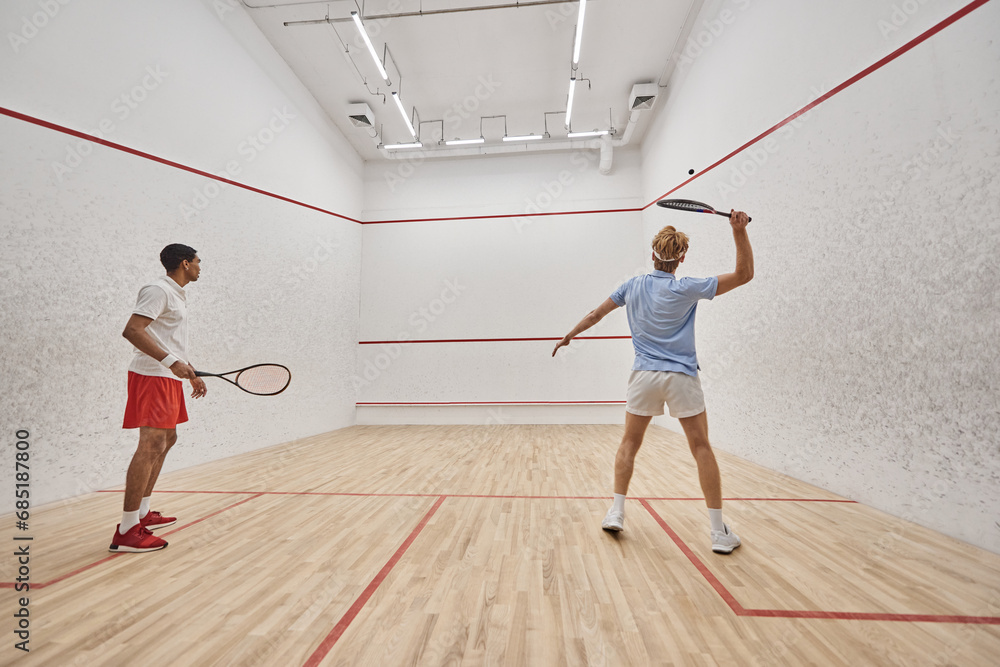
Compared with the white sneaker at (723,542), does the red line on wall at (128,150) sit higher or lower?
higher

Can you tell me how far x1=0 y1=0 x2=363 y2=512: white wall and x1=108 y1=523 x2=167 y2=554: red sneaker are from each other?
114 cm

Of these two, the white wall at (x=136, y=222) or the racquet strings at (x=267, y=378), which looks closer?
the racquet strings at (x=267, y=378)

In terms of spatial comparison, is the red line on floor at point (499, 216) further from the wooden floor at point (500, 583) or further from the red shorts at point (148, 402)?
the red shorts at point (148, 402)

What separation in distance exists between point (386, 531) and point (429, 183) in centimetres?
546

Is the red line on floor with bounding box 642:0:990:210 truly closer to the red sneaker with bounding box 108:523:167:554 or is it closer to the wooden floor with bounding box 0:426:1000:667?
the wooden floor with bounding box 0:426:1000:667

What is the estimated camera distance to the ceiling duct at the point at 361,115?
A: 5.34 meters

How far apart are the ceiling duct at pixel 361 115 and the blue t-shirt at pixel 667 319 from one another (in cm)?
498

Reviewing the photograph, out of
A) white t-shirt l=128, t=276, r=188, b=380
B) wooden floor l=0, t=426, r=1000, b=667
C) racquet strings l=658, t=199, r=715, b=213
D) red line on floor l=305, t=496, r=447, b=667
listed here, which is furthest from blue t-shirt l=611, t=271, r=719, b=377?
white t-shirt l=128, t=276, r=188, b=380

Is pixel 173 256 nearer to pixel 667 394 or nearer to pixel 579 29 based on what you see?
pixel 667 394

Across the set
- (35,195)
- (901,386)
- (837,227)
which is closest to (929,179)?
(837,227)

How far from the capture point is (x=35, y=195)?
2391mm

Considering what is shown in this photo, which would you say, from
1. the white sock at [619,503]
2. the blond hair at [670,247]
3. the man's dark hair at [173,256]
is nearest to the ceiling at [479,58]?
the man's dark hair at [173,256]

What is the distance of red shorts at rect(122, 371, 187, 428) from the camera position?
1.68 metres

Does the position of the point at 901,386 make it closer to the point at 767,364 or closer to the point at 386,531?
the point at 767,364
